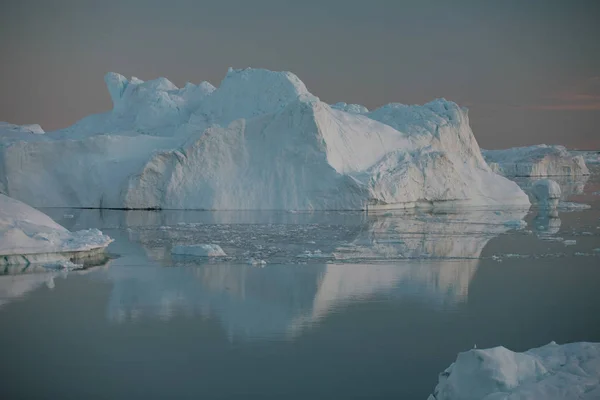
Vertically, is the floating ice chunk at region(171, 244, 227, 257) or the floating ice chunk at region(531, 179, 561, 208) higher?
the floating ice chunk at region(531, 179, 561, 208)

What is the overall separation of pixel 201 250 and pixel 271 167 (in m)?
9.50

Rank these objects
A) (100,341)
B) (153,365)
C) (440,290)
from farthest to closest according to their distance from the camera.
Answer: (440,290) → (100,341) → (153,365)

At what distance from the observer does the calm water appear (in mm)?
5660

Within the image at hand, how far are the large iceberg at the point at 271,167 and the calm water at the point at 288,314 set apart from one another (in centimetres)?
670

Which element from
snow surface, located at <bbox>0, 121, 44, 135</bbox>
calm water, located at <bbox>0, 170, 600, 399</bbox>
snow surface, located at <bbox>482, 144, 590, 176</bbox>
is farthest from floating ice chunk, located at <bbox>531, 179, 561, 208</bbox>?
snow surface, located at <bbox>482, 144, 590, 176</bbox>

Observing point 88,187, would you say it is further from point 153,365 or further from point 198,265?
point 153,365

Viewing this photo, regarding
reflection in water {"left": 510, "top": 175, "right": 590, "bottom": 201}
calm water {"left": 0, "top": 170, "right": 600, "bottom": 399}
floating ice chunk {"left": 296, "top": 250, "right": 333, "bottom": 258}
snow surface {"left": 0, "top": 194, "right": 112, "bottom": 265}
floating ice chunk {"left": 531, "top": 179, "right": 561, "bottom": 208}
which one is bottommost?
calm water {"left": 0, "top": 170, "right": 600, "bottom": 399}

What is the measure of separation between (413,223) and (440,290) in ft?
28.2

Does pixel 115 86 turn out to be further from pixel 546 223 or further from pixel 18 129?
pixel 546 223

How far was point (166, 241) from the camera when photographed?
1369 centimetres

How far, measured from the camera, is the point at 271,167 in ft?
68.5

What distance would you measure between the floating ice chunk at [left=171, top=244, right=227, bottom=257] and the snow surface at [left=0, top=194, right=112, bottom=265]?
1366 millimetres

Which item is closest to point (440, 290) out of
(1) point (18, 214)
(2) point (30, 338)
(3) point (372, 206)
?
(2) point (30, 338)

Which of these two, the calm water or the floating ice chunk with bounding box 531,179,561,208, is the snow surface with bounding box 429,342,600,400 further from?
the floating ice chunk with bounding box 531,179,561,208
